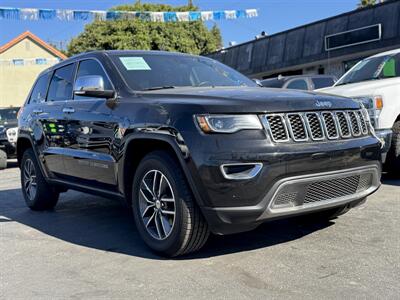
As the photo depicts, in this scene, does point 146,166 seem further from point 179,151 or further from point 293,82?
point 293,82

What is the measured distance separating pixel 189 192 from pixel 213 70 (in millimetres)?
2059

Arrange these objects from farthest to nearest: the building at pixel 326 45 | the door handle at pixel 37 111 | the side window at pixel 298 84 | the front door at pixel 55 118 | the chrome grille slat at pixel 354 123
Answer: the building at pixel 326 45
the side window at pixel 298 84
the door handle at pixel 37 111
the front door at pixel 55 118
the chrome grille slat at pixel 354 123

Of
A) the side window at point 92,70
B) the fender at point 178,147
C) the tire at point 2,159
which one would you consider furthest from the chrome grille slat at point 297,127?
the tire at point 2,159

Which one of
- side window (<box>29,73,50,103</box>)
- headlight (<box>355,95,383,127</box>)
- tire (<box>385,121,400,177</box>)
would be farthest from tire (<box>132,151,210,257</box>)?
tire (<box>385,121,400,177</box>)

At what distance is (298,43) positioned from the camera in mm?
20469

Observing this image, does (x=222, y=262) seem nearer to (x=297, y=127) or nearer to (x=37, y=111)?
(x=297, y=127)

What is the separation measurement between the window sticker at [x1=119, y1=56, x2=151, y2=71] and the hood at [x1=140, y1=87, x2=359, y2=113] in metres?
0.57

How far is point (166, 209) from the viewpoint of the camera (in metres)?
4.14

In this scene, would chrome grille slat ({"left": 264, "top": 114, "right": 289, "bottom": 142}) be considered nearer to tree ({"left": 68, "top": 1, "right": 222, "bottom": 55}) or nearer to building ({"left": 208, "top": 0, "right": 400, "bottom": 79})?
building ({"left": 208, "top": 0, "right": 400, "bottom": 79})

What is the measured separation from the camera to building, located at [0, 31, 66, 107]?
3912 centimetres

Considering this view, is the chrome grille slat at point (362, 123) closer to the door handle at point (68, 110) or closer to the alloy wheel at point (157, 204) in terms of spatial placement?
the alloy wheel at point (157, 204)

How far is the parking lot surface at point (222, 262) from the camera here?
346 cm

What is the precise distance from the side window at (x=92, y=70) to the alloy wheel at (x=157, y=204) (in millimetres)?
1110

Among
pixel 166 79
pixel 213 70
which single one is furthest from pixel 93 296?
pixel 213 70
